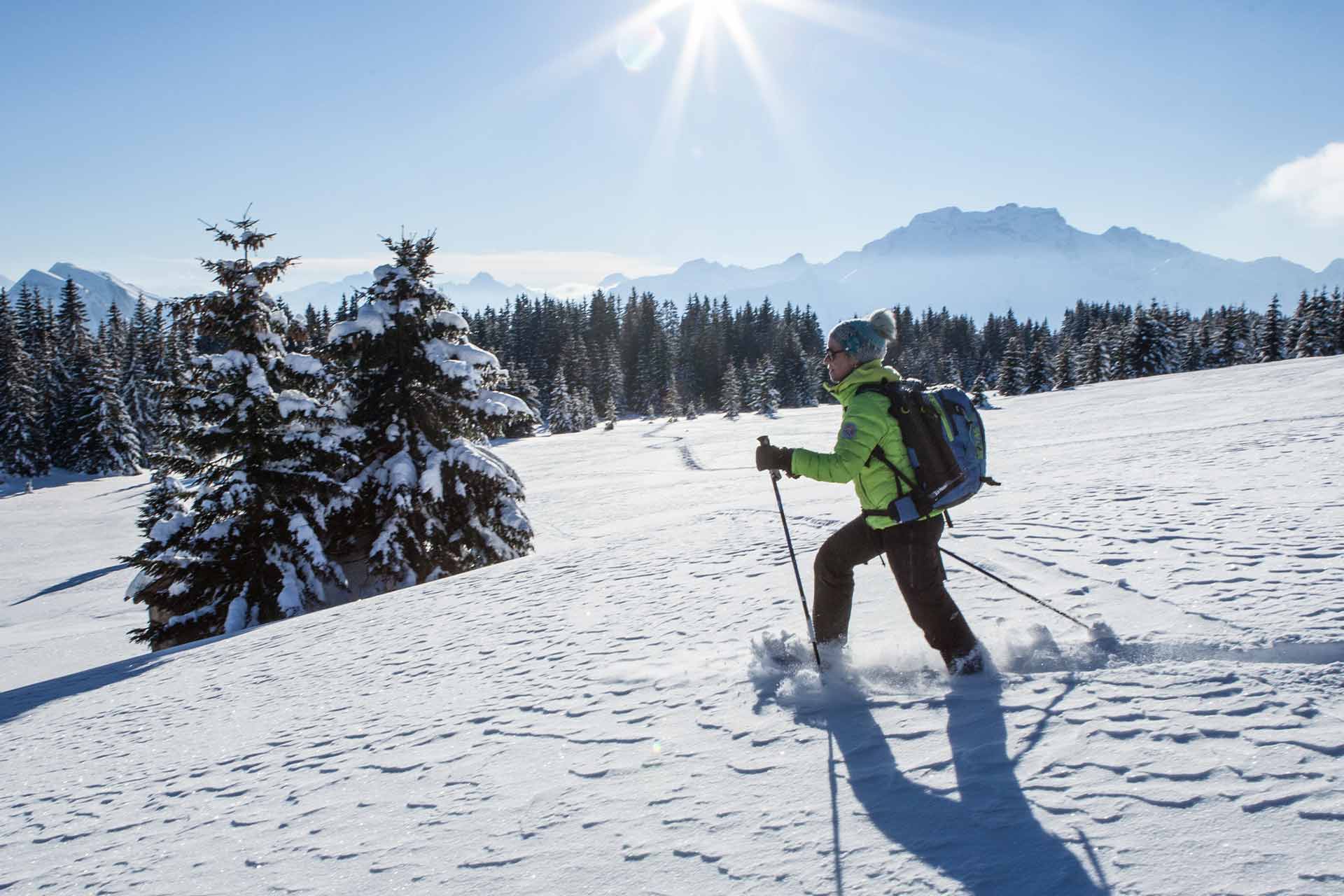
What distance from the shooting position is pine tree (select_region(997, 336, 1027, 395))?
67.2 meters

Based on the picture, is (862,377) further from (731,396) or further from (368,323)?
(731,396)

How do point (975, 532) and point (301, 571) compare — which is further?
point (301, 571)

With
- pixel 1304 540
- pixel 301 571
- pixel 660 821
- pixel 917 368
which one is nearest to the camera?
pixel 660 821

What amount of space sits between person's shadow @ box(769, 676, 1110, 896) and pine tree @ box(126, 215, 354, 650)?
11943 millimetres

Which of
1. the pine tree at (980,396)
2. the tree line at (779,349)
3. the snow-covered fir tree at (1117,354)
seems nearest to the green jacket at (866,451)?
the pine tree at (980,396)

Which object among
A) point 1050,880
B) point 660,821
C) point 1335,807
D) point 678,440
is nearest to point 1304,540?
point 1335,807

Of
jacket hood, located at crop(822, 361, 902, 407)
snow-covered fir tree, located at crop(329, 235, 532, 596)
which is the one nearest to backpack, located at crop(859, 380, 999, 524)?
jacket hood, located at crop(822, 361, 902, 407)

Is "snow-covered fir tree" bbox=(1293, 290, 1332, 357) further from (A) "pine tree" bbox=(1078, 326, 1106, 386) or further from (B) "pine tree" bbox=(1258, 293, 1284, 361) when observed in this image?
(A) "pine tree" bbox=(1078, 326, 1106, 386)

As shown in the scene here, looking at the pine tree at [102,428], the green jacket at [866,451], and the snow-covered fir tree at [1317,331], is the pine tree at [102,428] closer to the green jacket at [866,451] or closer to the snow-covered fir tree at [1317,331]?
the green jacket at [866,451]

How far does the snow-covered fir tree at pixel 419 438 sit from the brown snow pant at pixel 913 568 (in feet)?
34.5

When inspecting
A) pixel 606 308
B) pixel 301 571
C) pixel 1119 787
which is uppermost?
pixel 606 308

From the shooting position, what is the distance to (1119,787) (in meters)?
2.76

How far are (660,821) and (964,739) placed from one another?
1578 mm

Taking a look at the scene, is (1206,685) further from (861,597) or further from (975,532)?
(975,532)
